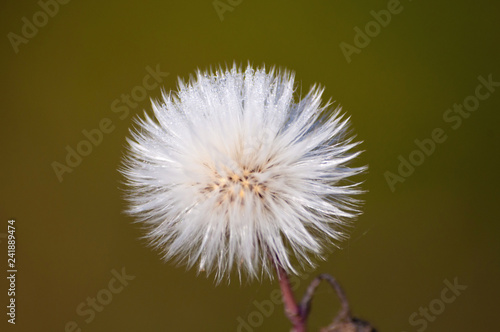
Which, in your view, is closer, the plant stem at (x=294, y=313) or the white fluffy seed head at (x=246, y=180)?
the plant stem at (x=294, y=313)

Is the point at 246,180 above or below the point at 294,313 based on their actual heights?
above

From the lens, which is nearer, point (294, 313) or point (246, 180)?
point (294, 313)

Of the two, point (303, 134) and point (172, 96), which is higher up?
point (172, 96)

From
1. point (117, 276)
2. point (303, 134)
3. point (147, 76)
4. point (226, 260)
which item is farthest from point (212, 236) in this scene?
point (147, 76)

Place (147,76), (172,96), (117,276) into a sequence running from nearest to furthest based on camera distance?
(172,96), (117,276), (147,76)

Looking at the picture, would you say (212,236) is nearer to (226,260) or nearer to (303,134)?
(226,260)

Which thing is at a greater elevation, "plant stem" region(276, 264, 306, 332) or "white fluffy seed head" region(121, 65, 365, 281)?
"white fluffy seed head" region(121, 65, 365, 281)

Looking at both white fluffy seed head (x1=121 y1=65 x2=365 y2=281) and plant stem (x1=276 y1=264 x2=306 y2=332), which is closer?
plant stem (x1=276 y1=264 x2=306 y2=332)

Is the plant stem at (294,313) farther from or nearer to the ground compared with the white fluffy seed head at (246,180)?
nearer to the ground
